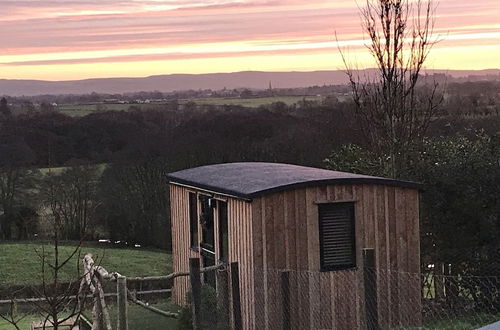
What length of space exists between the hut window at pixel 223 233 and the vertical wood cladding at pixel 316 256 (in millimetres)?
346

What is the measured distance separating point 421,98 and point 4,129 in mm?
39358

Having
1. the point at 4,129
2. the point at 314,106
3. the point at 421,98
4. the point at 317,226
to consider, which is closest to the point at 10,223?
the point at 4,129

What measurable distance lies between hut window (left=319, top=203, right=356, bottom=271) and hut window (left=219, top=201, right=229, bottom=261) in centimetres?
171

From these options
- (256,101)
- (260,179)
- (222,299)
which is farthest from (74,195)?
(256,101)

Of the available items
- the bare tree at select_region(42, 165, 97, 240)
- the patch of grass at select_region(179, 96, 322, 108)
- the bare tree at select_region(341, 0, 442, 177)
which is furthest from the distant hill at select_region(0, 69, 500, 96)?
the bare tree at select_region(341, 0, 442, 177)

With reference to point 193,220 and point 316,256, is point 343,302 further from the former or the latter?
point 193,220

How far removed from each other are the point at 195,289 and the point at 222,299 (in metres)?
1.16

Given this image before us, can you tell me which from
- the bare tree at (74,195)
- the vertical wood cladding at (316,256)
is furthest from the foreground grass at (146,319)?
the bare tree at (74,195)

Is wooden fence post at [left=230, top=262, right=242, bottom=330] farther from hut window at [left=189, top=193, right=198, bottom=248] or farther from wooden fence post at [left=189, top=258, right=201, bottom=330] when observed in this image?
hut window at [left=189, top=193, right=198, bottom=248]

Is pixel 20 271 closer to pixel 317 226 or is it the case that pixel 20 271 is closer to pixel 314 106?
pixel 317 226

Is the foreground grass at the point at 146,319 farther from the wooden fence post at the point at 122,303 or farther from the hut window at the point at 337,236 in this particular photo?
the hut window at the point at 337,236

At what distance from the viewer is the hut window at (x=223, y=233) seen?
12.0 m

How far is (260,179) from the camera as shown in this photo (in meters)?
11.8

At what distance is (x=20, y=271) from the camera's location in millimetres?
31031
